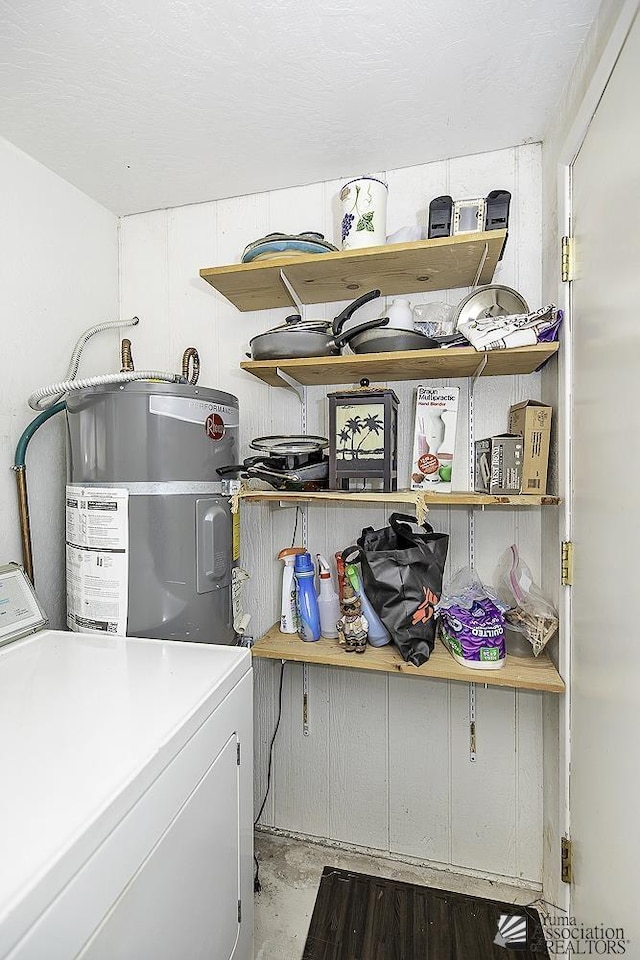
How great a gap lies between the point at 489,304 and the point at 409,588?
2.96 ft

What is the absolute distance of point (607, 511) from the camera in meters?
1.08

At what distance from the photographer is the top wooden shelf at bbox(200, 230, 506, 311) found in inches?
56.8

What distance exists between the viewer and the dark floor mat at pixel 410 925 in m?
1.47

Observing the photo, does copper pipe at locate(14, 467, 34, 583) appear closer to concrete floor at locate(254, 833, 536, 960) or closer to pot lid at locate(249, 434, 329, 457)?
pot lid at locate(249, 434, 329, 457)

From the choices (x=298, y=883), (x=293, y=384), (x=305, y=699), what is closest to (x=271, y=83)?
(x=293, y=384)

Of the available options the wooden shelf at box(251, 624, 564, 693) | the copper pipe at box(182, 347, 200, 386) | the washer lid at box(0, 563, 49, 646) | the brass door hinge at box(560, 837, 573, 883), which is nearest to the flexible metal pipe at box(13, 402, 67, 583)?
the washer lid at box(0, 563, 49, 646)

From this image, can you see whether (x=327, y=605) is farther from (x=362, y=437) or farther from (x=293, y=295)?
(x=293, y=295)

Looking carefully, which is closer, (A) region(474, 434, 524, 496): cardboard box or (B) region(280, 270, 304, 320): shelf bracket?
(A) region(474, 434, 524, 496): cardboard box

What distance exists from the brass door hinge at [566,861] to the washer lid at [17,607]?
1.51 meters

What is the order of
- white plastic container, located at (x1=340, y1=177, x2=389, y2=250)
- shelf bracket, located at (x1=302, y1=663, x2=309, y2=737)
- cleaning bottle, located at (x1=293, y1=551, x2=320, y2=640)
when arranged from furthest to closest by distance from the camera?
1. shelf bracket, located at (x1=302, y1=663, x2=309, y2=737)
2. cleaning bottle, located at (x1=293, y1=551, x2=320, y2=640)
3. white plastic container, located at (x1=340, y1=177, x2=389, y2=250)

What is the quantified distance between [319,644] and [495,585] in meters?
0.60

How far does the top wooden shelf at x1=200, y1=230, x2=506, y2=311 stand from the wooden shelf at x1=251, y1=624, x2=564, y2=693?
1144 millimetres

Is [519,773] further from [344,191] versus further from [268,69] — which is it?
[268,69]

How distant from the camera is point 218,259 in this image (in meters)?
1.94
